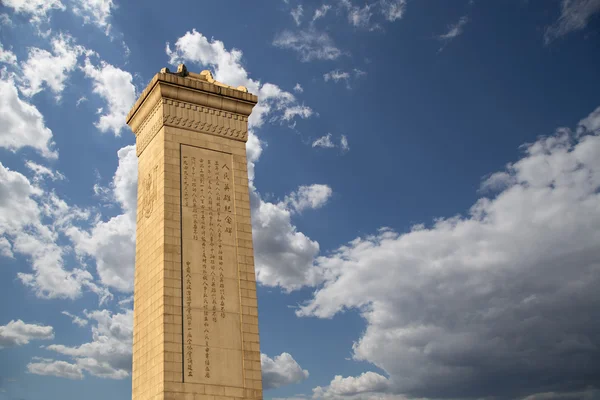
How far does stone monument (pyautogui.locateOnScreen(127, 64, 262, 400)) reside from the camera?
1720 centimetres

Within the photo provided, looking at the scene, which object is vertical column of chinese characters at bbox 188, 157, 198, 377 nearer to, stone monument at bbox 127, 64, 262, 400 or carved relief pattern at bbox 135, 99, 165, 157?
stone monument at bbox 127, 64, 262, 400

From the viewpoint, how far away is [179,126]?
19828 mm

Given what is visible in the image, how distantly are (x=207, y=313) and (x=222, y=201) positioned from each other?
349 cm

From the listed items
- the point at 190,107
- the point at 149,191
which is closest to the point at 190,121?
the point at 190,107

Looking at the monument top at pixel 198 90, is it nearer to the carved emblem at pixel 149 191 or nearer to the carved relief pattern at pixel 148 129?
the carved relief pattern at pixel 148 129

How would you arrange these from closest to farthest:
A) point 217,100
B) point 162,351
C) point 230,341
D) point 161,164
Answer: point 162,351, point 230,341, point 161,164, point 217,100

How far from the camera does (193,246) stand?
1848 centimetres

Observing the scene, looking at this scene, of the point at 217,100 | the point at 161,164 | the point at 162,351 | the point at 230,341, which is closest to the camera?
the point at 162,351

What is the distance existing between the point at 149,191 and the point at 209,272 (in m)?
3.36

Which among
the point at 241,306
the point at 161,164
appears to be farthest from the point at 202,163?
the point at 241,306

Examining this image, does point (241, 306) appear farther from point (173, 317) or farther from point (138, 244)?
point (138, 244)

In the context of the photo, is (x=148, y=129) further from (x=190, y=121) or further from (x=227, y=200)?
(x=227, y=200)

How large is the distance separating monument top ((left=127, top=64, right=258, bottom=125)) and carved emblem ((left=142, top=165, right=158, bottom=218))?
7.99 feet

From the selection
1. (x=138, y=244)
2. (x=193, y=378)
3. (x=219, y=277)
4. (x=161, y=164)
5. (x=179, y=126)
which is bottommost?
(x=193, y=378)
